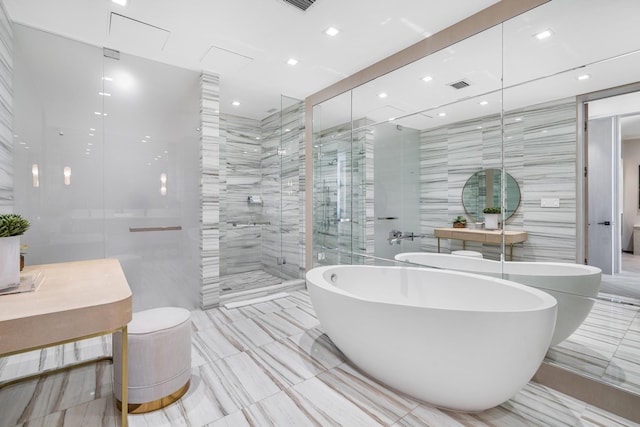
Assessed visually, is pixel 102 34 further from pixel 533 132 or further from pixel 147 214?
pixel 533 132

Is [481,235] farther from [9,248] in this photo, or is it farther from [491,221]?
[9,248]

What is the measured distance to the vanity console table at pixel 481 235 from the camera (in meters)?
2.28

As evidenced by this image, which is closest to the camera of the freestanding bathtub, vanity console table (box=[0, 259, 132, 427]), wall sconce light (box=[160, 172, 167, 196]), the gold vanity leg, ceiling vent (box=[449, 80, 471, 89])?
vanity console table (box=[0, 259, 132, 427])

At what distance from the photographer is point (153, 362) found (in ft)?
5.55

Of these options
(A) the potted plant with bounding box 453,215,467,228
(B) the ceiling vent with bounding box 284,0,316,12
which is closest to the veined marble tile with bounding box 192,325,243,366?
(A) the potted plant with bounding box 453,215,467,228

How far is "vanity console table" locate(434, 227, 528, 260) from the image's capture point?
7.47 feet

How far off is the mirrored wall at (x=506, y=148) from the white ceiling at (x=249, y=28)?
1.13 ft

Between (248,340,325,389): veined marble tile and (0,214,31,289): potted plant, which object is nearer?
(0,214,31,289): potted plant

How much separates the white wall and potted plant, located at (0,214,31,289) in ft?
11.1

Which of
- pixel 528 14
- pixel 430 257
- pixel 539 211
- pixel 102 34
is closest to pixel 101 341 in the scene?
pixel 102 34

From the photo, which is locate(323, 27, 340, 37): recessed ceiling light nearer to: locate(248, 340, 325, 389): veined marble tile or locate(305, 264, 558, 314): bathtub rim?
locate(305, 264, 558, 314): bathtub rim

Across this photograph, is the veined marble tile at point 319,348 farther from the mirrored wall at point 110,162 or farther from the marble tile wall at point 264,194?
the marble tile wall at point 264,194

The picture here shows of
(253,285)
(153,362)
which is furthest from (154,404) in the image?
(253,285)

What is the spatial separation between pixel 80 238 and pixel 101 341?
0.96 metres
